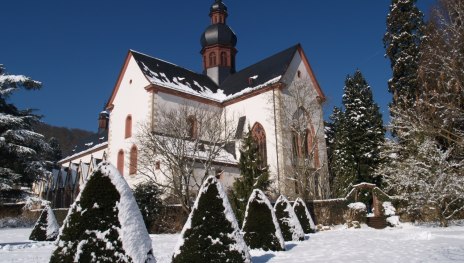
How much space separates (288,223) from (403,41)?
55.4 ft

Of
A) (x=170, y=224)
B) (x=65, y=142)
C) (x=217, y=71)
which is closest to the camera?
(x=170, y=224)

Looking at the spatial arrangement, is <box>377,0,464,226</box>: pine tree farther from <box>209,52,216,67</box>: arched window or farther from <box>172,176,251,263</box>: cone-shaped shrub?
<box>209,52,216,67</box>: arched window

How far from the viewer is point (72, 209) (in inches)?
252

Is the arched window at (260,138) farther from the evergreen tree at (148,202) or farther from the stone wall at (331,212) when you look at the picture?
the evergreen tree at (148,202)

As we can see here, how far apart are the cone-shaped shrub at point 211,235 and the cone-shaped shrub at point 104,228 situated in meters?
1.63

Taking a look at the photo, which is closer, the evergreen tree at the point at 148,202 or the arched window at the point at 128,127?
the evergreen tree at the point at 148,202

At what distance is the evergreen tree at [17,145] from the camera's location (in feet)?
78.5

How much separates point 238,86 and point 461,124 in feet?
64.7

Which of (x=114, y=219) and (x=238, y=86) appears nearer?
(x=114, y=219)

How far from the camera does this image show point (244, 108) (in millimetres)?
30453

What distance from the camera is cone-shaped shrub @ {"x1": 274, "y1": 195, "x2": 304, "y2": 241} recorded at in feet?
45.0

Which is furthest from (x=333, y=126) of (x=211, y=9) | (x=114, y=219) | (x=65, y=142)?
(x=65, y=142)

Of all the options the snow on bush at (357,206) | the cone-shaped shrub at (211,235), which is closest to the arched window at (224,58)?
the snow on bush at (357,206)

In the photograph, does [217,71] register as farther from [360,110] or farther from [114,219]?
[114,219]
